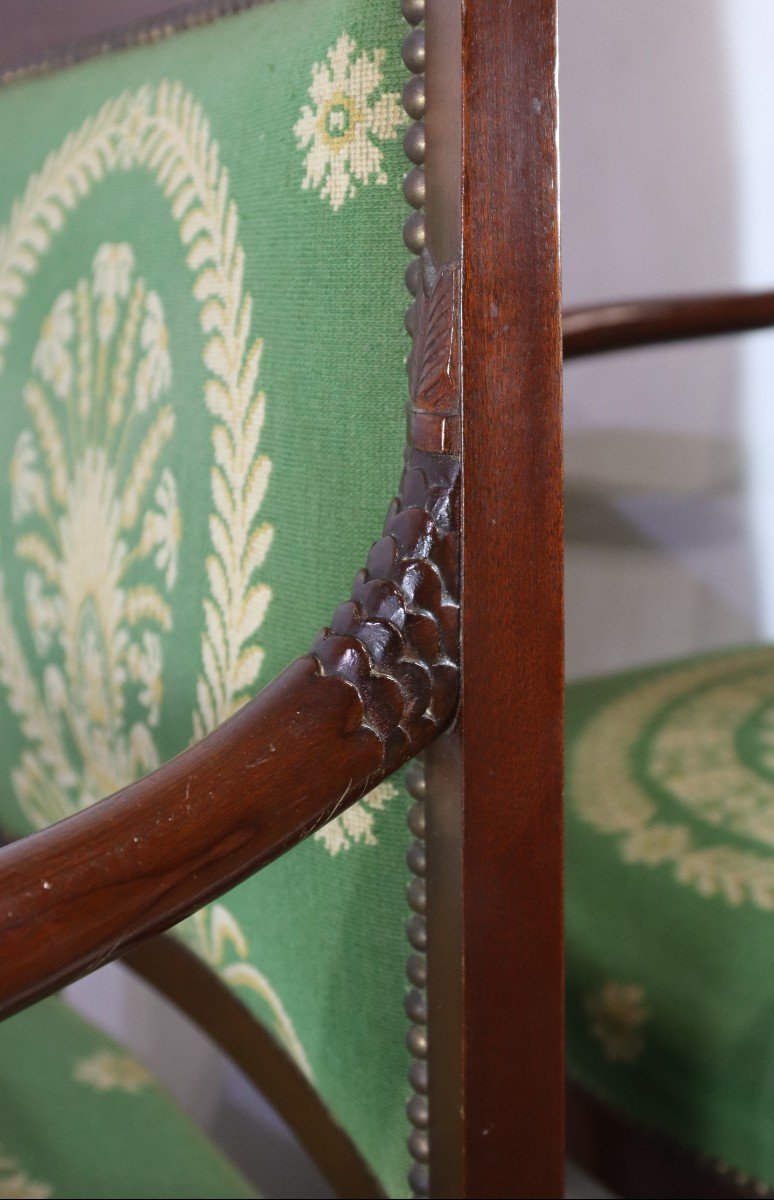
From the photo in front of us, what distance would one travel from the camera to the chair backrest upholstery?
226 mm

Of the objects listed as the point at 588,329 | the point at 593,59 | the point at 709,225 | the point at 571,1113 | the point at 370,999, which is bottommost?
the point at 571,1113

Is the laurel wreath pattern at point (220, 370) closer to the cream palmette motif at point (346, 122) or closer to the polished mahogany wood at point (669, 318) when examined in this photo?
the cream palmette motif at point (346, 122)

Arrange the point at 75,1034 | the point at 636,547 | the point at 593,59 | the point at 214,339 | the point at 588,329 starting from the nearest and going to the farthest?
1. the point at 214,339
2. the point at 75,1034
3. the point at 588,329
4. the point at 593,59
5. the point at 636,547

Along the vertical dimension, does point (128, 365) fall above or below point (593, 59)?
below

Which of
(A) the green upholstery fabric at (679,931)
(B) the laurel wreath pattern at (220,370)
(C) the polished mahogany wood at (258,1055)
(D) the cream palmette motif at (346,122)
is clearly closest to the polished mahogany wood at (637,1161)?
(A) the green upholstery fabric at (679,931)

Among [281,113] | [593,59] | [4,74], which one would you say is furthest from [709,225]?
[281,113]

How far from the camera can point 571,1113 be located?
48cm

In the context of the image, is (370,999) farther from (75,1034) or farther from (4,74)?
(4,74)

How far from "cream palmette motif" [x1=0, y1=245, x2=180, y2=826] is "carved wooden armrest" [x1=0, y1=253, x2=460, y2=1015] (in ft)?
0.43

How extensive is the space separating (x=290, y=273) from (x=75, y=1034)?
0.99ft

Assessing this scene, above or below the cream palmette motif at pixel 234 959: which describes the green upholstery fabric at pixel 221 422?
above

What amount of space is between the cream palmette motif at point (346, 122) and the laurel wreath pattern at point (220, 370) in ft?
0.15

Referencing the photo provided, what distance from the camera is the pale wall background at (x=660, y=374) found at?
3.11 ft

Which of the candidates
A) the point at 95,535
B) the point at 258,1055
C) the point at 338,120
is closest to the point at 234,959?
the point at 258,1055
